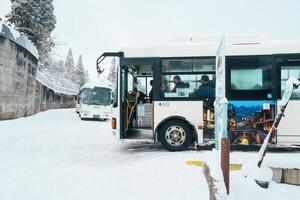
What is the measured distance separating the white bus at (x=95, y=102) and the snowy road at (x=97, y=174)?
15565 mm

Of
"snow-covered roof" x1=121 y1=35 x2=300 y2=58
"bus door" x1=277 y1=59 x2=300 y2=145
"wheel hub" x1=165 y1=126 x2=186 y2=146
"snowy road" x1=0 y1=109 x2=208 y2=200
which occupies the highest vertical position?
"snow-covered roof" x1=121 y1=35 x2=300 y2=58

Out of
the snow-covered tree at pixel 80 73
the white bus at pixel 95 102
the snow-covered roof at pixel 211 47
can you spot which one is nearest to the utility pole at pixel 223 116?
the snow-covered roof at pixel 211 47

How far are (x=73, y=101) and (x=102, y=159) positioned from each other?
Result: 145 ft

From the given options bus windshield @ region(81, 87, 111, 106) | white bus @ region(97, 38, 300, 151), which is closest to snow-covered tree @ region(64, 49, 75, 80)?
bus windshield @ region(81, 87, 111, 106)

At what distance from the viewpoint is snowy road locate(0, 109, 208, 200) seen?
16.3ft

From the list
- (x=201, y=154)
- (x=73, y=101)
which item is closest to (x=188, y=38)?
(x=201, y=154)

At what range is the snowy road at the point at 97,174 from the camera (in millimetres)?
4961

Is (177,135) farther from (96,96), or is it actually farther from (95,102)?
(96,96)

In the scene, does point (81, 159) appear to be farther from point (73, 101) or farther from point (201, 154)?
point (73, 101)

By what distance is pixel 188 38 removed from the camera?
31.8ft

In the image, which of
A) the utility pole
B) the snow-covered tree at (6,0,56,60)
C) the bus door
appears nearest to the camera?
the utility pole

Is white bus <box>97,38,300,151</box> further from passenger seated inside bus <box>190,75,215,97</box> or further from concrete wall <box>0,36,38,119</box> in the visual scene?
concrete wall <box>0,36,38,119</box>

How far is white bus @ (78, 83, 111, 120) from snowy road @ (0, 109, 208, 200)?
15.6 m

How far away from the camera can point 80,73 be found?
78.0 meters
